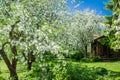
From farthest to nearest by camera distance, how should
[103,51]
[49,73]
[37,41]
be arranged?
[103,51] < [49,73] < [37,41]

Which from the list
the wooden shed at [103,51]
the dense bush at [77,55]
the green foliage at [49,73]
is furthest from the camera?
the dense bush at [77,55]

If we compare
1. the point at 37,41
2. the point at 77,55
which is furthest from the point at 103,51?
the point at 37,41

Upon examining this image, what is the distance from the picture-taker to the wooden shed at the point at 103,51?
51369 mm

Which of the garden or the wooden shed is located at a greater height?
the garden

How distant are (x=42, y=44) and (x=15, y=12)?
2321 mm

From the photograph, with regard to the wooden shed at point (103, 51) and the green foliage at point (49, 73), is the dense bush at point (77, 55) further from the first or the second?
the green foliage at point (49, 73)

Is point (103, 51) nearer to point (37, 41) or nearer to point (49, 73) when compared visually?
point (49, 73)

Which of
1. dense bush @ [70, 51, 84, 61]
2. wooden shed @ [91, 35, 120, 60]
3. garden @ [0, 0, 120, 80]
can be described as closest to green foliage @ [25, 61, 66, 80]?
garden @ [0, 0, 120, 80]

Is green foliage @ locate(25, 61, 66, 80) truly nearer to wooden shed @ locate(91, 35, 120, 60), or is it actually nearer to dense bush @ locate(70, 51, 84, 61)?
wooden shed @ locate(91, 35, 120, 60)

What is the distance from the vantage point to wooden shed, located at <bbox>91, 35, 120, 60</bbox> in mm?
51369

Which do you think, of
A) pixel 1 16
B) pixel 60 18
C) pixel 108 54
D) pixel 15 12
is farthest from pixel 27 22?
pixel 108 54

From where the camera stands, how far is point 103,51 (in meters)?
54.0

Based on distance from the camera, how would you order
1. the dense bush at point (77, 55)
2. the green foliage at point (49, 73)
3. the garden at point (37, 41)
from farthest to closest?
A: the dense bush at point (77, 55) → the green foliage at point (49, 73) → the garden at point (37, 41)

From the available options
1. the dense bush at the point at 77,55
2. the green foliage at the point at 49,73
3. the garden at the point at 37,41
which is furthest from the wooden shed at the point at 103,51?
the green foliage at the point at 49,73
